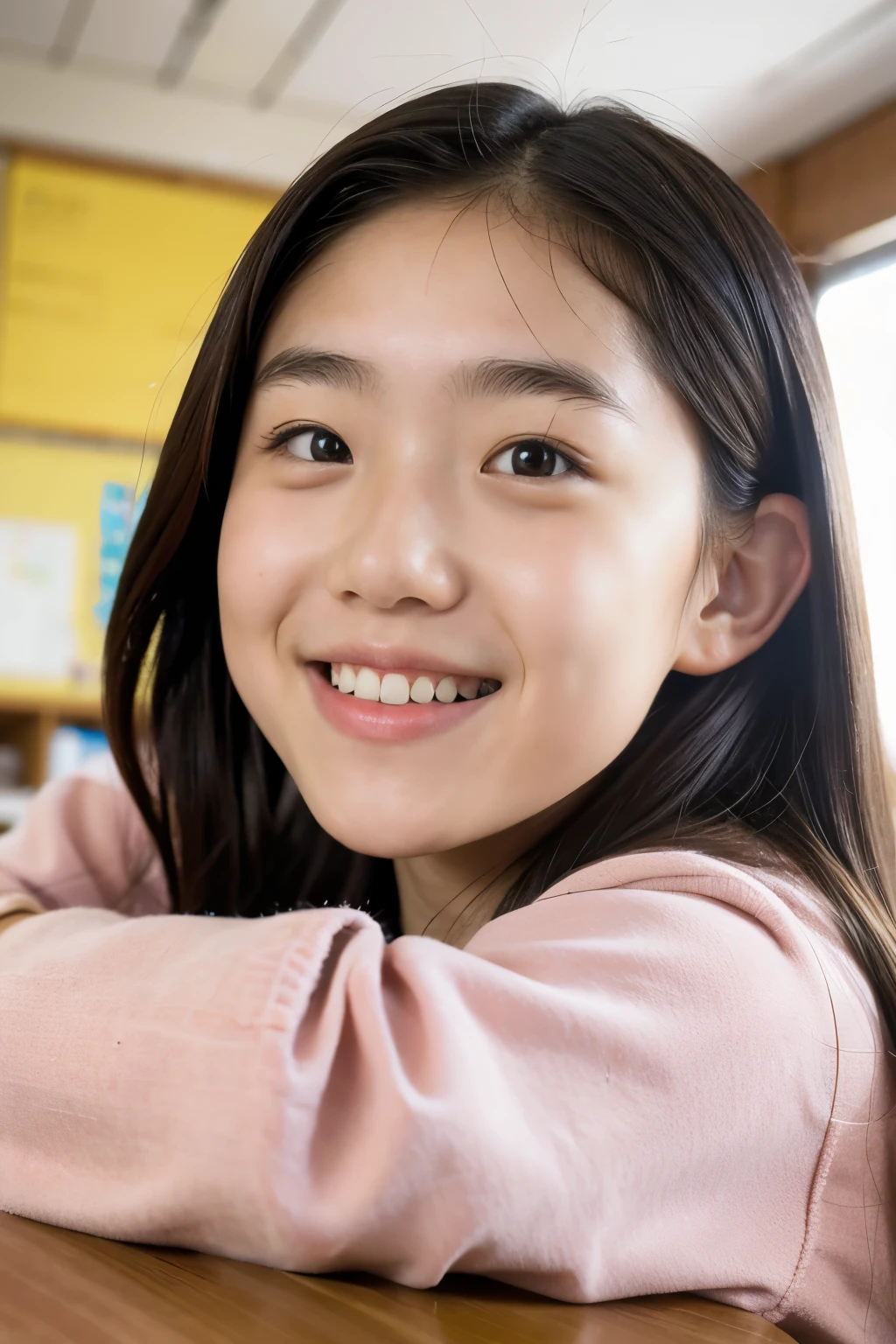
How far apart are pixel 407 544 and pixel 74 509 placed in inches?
105

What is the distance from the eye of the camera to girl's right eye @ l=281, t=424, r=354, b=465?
722mm

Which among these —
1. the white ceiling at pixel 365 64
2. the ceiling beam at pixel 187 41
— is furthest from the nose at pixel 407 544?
the ceiling beam at pixel 187 41

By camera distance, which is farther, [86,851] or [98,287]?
[98,287]

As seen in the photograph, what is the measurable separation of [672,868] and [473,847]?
A: 0.26m

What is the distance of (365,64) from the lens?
2.94 meters

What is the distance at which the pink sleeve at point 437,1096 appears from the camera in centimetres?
43

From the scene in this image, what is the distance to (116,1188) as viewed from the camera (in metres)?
0.47

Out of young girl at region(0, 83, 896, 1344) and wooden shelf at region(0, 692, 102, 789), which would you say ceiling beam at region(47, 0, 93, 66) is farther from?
young girl at region(0, 83, 896, 1344)

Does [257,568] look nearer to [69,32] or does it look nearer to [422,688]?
[422,688]

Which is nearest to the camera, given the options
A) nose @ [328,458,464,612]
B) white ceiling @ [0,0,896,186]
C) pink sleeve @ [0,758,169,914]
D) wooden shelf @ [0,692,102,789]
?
nose @ [328,458,464,612]

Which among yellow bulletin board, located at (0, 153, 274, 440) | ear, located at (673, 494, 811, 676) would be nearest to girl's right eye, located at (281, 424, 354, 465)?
ear, located at (673, 494, 811, 676)

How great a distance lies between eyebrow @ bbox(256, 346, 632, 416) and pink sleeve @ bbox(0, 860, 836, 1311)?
26 centimetres

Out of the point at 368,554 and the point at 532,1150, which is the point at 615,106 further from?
the point at 532,1150

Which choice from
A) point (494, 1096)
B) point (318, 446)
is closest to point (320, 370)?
point (318, 446)
